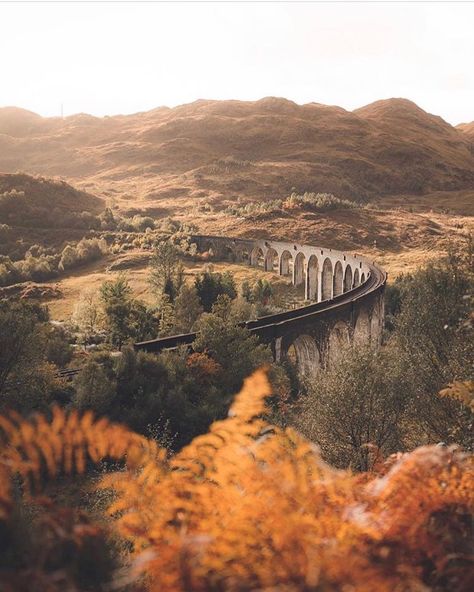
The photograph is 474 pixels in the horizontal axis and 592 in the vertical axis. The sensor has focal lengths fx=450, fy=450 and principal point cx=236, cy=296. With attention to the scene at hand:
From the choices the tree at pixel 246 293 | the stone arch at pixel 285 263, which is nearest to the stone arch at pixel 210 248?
the stone arch at pixel 285 263

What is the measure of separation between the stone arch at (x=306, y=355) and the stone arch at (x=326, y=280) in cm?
2924

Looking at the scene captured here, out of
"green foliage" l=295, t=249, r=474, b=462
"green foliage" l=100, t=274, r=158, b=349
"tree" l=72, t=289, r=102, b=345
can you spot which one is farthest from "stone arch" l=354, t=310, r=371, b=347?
"tree" l=72, t=289, r=102, b=345

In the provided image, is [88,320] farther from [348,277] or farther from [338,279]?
[338,279]

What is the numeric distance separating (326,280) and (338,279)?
5.72 feet

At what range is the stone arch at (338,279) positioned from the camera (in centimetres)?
6012

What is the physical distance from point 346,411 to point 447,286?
940 centimetres

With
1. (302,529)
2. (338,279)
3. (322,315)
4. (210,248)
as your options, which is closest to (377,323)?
(322,315)

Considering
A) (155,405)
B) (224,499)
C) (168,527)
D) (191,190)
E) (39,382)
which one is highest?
(191,190)

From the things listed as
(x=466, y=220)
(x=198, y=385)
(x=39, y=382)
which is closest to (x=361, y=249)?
(x=466, y=220)

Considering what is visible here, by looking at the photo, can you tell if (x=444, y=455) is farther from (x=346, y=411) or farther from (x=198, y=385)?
(x=198, y=385)

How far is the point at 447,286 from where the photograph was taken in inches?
912

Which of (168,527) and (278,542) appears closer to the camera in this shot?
(278,542)

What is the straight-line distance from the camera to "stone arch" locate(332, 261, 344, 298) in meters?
60.1

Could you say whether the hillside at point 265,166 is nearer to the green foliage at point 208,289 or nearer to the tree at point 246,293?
the tree at point 246,293
